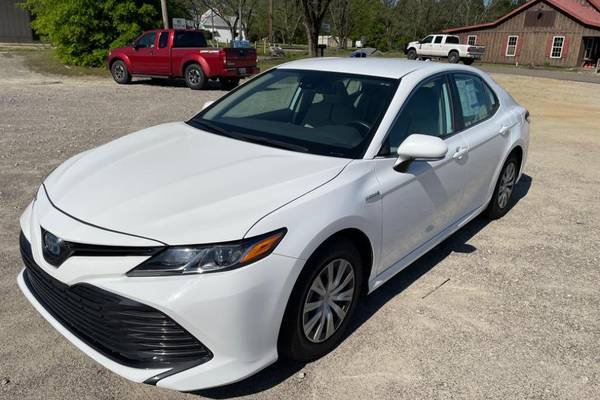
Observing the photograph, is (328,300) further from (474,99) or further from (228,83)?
(228,83)

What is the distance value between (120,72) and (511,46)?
36.6 m

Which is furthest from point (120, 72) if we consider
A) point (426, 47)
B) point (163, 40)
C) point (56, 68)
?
point (426, 47)

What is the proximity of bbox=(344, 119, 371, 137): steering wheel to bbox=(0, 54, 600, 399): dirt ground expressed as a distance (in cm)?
122

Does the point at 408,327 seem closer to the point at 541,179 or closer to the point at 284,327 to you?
the point at 284,327

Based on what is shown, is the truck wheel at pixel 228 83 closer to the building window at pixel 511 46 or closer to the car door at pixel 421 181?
the car door at pixel 421 181

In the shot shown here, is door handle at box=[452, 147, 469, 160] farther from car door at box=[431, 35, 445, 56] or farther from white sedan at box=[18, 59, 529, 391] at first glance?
car door at box=[431, 35, 445, 56]

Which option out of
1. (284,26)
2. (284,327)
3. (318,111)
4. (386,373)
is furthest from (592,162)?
(284,26)

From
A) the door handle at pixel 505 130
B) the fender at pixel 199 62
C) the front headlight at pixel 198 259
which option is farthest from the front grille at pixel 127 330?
the fender at pixel 199 62

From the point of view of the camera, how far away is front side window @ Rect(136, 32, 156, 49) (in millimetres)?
15841

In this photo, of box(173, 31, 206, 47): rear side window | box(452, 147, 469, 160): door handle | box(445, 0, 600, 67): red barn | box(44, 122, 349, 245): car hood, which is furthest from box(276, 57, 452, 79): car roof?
box(445, 0, 600, 67): red barn

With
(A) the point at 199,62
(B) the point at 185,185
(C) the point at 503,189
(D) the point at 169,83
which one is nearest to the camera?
(B) the point at 185,185

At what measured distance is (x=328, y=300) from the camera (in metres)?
2.77

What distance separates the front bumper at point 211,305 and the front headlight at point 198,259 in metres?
0.03

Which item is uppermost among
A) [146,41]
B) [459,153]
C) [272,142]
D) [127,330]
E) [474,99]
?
[146,41]
